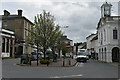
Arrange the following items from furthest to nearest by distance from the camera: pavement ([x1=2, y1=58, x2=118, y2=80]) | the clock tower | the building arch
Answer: the clock tower → the building arch → pavement ([x1=2, y1=58, x2=118, y2=80])

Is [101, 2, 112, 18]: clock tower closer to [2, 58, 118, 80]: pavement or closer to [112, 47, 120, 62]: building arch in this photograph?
[112, 47, 120, 62]: building arch

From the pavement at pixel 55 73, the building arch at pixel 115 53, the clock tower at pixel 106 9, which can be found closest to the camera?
the pavement at pixel 55 73

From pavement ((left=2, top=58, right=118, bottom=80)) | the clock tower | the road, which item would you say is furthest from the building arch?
the road

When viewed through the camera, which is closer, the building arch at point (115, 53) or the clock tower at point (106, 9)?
the building arch at point (115, 53)

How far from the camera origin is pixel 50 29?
25203 mm

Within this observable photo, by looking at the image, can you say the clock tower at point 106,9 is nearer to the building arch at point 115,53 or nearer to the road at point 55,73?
the building arch at point 115,53

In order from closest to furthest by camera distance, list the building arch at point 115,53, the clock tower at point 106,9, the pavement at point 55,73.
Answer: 1. the pavement at point 55,73
2. the building arch at point 115,53
3. the clock tower at point 106,9

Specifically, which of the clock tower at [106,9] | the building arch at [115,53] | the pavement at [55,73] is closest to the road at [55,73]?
the pavement at [55,73]

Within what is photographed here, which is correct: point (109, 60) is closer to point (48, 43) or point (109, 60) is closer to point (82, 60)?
point (82, 60)

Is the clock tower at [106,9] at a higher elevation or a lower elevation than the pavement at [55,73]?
higher

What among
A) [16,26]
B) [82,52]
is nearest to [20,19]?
[16,26]

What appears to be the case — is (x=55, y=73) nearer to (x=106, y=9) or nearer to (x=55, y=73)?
(x=55, y=73)

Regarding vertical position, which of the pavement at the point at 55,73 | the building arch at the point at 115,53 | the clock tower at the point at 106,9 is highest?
the clock tower at the point at 106,9

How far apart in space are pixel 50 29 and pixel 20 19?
30.3m
